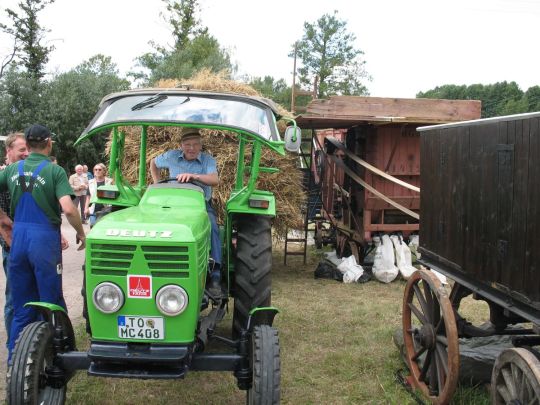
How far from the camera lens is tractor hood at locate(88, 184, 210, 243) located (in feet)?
9.83

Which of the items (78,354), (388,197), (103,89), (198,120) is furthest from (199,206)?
(103,89)

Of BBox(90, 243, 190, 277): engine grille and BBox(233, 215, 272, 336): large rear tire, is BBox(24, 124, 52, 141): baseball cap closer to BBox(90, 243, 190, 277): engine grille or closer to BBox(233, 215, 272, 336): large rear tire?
BBox(90, 243, 190, 277): engine grille

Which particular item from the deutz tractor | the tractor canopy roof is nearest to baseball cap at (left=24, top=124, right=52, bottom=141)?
the tractor canopy roof

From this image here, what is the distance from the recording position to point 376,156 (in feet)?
28.3

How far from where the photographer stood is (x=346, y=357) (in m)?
4.91

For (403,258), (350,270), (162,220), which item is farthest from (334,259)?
(162,220)

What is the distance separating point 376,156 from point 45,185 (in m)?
5.76

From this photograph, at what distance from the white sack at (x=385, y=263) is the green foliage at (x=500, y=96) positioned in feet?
147

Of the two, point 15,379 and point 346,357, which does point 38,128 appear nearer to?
point 15,379

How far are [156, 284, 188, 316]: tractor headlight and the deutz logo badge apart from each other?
61mm

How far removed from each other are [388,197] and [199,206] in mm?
5348

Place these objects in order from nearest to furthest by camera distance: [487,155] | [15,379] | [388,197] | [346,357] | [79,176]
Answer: [15,379]
[487,155]
[346,357]
[388,197]
[79,176]

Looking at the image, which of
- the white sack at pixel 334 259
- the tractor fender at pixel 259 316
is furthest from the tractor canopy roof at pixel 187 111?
the white sack at pixel 334 259

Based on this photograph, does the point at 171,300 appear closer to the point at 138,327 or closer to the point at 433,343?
the point at 138,327
